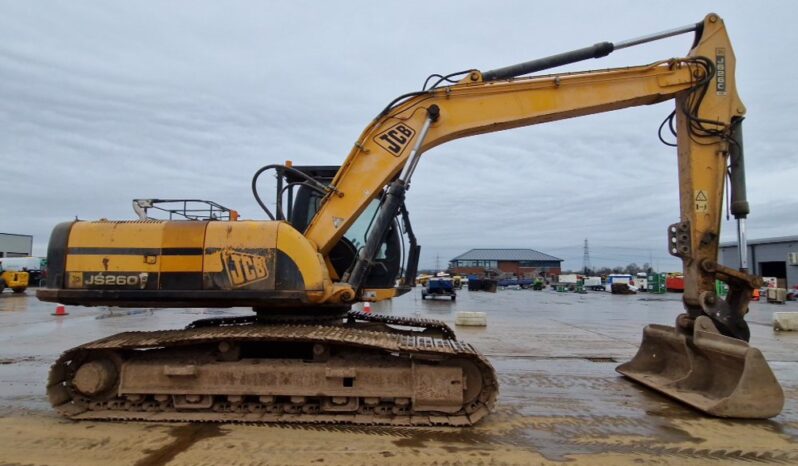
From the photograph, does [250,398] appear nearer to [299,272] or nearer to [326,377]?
[326,377]

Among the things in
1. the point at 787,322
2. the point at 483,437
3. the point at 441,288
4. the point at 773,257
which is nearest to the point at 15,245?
the point at 441,288

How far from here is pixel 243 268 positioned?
538 cm

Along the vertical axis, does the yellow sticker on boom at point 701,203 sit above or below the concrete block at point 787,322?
above

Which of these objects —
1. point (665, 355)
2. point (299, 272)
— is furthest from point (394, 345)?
point (665, 355)

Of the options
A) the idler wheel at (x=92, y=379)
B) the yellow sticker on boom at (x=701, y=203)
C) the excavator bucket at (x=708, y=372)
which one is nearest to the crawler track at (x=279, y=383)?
the idler wheel at (x=92, y=379)

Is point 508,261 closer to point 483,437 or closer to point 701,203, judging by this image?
point 701,203

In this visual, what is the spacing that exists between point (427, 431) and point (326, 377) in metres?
1.12

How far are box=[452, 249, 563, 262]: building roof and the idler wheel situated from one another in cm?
9601

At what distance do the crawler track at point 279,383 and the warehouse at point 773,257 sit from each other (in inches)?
1946

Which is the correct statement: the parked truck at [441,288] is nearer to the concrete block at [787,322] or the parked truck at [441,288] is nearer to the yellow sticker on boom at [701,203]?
the concrete block at [787,322]

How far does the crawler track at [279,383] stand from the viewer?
5035 mm

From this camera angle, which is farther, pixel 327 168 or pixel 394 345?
pixel 327 168

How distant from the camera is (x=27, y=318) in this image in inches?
614

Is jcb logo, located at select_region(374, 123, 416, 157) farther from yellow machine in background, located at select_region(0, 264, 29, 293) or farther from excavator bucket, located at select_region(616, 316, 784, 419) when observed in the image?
yellow machine in background, located at select_region(0, 264, 29, 293)
